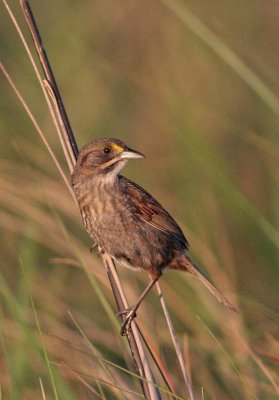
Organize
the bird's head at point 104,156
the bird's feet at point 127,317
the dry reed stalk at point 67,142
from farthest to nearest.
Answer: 1. the bird's head at point 104,156
2. the bird's feet at point 127,317
3. the dry reed stalk at point 67,142

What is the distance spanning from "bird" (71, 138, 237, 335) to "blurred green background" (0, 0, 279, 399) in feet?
0.58

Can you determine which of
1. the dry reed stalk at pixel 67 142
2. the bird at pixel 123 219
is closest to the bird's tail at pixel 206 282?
the bird at pixel 123 219

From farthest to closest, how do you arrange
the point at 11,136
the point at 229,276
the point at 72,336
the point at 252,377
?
1. the point at 11,136
2. the point at 229,276
3. the point at 72,336
4. the point at 252,377

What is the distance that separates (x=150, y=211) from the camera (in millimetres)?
5598

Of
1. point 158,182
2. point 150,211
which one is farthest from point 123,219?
point 158,182

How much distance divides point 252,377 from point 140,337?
99cm

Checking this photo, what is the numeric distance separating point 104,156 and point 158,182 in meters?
3.78

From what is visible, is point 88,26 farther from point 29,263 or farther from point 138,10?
point 29,263

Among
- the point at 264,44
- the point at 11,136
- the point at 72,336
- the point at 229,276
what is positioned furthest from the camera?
the point at 264,44

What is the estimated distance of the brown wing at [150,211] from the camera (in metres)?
5.53

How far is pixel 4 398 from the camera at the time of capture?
17.9 ft

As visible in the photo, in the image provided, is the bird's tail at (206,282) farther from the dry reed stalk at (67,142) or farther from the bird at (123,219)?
the dry reed stalk at (67,142)

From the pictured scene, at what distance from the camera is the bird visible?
5316 millimetres

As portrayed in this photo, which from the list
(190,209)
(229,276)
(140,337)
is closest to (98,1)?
(190,209)
